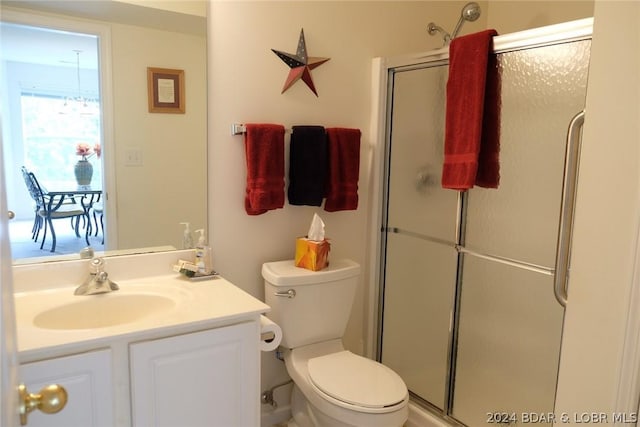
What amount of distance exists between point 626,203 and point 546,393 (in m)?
1.31

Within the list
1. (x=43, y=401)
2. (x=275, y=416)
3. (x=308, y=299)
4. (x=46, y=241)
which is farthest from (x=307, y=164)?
(x=43, y=401)

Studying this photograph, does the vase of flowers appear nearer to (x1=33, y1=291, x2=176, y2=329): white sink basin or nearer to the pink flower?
Answer: the pink flower

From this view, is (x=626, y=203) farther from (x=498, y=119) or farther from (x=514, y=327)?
(x=514, y=327)

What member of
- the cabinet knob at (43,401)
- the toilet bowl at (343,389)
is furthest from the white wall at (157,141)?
the cabinet knob at (43,401)

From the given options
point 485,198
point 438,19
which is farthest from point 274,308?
point 438,19

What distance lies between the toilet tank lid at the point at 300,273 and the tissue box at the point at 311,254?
2 cm

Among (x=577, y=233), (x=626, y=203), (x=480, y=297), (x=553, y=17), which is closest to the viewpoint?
(x=626, y=203)

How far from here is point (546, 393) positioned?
1977 millimetres

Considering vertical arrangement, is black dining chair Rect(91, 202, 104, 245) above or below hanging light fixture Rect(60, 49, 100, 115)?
below

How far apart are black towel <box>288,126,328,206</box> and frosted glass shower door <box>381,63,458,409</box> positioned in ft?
1.52

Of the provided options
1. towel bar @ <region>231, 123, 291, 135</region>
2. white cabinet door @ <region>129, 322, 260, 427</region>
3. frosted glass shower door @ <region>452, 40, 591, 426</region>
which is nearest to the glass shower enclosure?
frosted glass shower door @ <region>452, 40, 591, 426</region>

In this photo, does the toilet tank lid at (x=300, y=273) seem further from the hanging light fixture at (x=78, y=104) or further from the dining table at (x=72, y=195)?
the hanging light fixture at (x=78, y=104)

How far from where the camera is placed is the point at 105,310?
1.61m

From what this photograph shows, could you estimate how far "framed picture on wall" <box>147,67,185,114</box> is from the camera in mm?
1801
